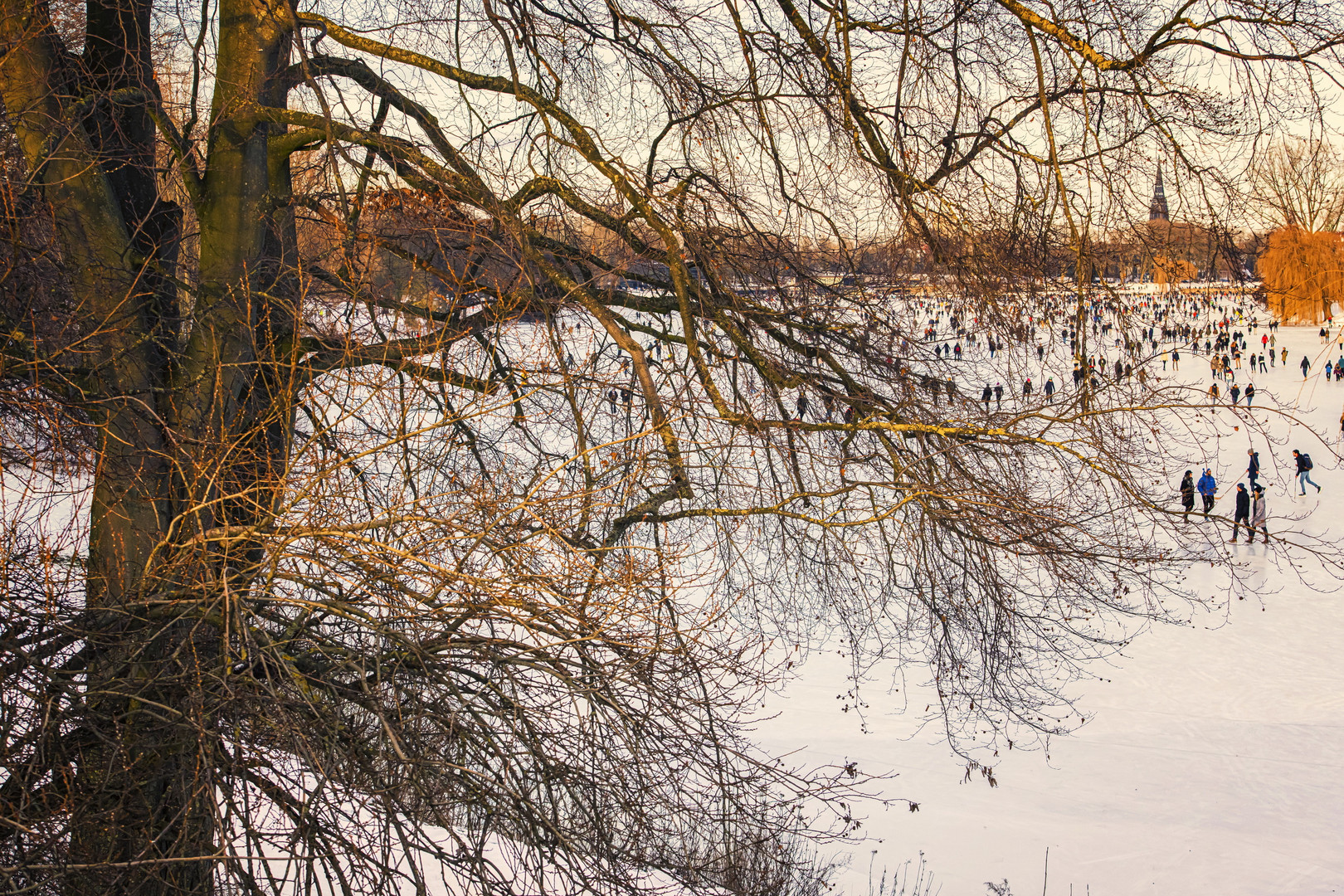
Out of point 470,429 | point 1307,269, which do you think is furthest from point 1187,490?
point 470,429

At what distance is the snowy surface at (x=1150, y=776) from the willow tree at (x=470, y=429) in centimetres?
556

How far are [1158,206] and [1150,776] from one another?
10.0 m

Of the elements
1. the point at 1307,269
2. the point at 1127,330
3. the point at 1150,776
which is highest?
the point at 1307,269

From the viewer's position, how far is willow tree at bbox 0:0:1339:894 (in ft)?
11.5

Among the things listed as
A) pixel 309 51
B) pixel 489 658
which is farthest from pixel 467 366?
pixel 489 658

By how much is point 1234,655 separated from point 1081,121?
13.9m

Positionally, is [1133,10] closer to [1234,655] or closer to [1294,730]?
[1294,730]

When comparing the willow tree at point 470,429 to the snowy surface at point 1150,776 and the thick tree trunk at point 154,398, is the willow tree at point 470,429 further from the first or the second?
the snowy surface at point 1150,776

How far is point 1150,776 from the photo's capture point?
515 inches

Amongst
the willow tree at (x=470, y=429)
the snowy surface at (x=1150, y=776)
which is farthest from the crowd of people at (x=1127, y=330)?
the snowy surface at (x=1150, y=776)

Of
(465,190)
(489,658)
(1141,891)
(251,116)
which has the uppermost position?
(251,116)

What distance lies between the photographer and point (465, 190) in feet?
15.7

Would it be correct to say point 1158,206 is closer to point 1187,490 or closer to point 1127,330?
point 1127,330

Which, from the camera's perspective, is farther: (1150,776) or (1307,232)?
(1150,776)
